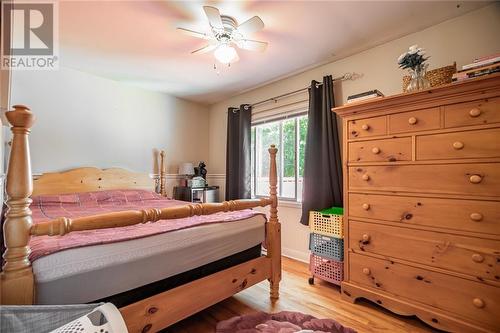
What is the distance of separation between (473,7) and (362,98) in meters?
1.13

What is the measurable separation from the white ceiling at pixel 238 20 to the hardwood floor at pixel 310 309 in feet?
8.05

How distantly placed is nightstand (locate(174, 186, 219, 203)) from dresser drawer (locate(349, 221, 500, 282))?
2497 mm

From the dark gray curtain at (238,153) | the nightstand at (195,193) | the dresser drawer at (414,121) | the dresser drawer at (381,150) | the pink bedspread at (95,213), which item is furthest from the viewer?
the nightstand at (195,193)

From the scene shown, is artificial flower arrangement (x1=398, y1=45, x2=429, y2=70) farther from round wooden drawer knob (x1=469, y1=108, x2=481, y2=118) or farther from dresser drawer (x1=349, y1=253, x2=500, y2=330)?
dresser drawer (x1=349, y1=253, x2=500, y2=330)

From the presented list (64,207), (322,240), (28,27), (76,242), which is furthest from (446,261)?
(28,27)

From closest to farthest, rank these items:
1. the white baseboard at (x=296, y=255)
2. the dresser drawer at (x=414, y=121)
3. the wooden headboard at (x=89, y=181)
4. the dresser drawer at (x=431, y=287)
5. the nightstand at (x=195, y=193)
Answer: the dresser drawer at (x=431, y=287) < the dresser drawer at (x=414, y=121) < the wooden headboard at (x=89, y=181) < the white baseboard at (x=296, y=255) < the nightstand at (x=195, y=193)

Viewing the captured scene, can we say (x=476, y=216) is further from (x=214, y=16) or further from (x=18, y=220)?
(x=18, y=220)

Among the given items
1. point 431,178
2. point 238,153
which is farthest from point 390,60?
point 238,153

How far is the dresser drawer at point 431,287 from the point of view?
1.41 metres

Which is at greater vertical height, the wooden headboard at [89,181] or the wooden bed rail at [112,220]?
the wooden headboard at [89,181]

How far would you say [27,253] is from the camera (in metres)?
0.95

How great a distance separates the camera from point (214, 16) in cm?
175

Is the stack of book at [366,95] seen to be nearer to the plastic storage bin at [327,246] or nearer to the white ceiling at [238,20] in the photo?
the white ceiling at [238,20]

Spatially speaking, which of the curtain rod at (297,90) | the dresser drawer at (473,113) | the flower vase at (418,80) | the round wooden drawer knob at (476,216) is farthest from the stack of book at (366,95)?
the round wooden drawer knob at (476,216)
